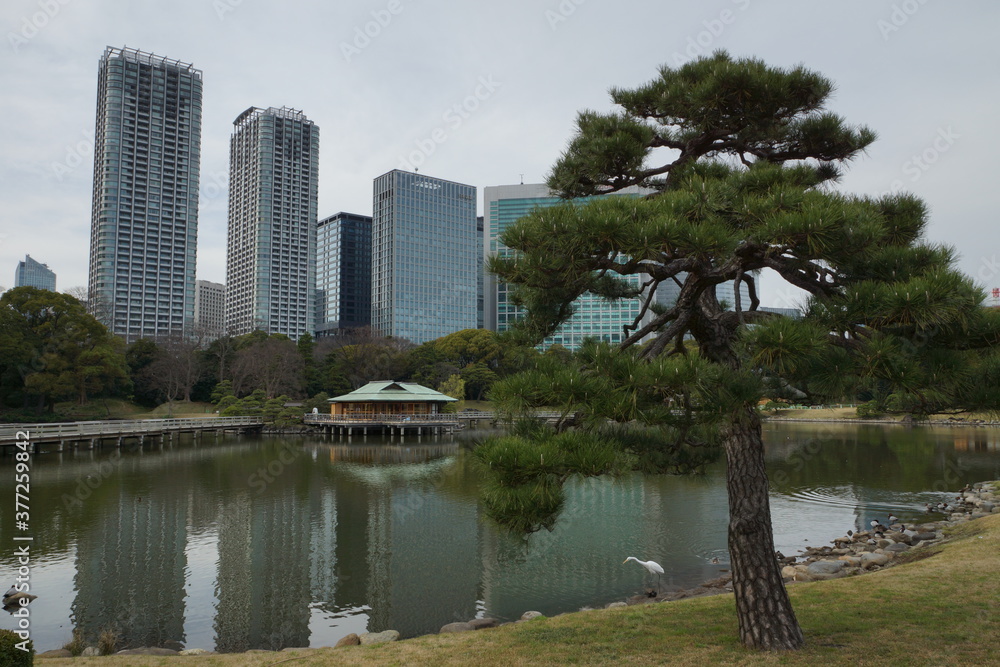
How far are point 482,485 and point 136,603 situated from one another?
6.76 m

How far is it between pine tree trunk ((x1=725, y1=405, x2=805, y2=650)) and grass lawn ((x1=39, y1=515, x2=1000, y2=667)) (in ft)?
0.44

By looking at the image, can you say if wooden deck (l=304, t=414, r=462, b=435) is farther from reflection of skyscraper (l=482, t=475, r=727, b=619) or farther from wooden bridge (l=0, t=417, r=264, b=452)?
reflection of skyscraper (l=482, t=475, r=727, b=619)

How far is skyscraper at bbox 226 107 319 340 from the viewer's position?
74625 millimetres

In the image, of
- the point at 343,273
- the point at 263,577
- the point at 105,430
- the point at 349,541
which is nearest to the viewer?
the point at 263,577

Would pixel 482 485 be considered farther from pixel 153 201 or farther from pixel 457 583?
pixel 153 201

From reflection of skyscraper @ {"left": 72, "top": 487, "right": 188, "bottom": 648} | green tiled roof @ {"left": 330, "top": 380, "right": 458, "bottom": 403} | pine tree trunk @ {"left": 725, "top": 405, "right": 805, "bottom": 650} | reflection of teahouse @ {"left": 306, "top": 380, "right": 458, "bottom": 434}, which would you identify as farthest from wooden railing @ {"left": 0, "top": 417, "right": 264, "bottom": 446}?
pine tree trunk @ {"left": 725, "top": 405, "right": 805, "bottom": 650}

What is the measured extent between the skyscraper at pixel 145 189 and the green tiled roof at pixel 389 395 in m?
29.4

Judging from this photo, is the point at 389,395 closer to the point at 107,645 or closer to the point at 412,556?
the point at 412,556

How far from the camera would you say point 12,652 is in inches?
117

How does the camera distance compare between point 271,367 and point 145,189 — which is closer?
point 271,367

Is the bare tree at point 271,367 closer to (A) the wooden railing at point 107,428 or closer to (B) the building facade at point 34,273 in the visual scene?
(A) the wooden railing at point 107,428

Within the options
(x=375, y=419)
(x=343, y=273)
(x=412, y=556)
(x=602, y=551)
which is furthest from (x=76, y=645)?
(x=343, y=273)

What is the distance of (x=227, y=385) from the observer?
3706 centimetres

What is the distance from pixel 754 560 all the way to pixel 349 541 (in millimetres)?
8478
